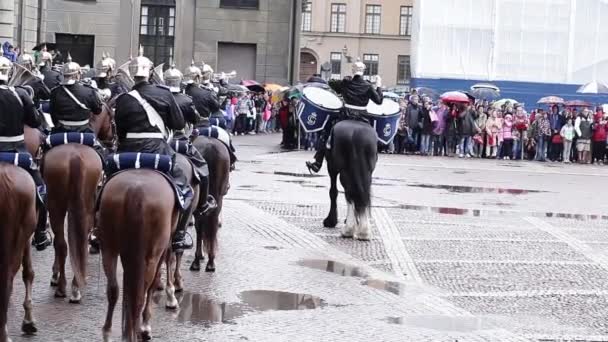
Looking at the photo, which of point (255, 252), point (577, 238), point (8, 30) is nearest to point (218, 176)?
point (255, 252)

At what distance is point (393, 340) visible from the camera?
34.2ft

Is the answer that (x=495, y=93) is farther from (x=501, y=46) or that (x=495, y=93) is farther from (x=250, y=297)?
(x=250, y=297)

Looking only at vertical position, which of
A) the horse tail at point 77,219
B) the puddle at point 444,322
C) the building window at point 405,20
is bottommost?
the puddle at point 444,322

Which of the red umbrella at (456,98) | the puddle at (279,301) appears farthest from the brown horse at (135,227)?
the red umbrella at (456,98)

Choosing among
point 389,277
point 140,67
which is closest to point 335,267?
point 389,277

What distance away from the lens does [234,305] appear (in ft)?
38.4

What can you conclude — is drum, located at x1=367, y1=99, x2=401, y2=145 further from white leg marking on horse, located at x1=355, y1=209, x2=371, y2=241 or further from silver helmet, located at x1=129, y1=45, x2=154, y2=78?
silver helmet, located at x1=129, y1=45, x2=154, y2=78

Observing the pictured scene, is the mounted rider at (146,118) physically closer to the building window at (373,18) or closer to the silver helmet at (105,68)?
the silver helmet at (105,68)

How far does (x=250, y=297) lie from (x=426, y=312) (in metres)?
1.80

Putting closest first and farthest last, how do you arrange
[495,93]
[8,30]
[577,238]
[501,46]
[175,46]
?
[577,238]
[8,30]
[495,93]
[501,46]
[175,46]

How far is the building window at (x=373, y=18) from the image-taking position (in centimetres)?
8825

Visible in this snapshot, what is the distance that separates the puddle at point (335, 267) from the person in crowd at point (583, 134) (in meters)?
25.4

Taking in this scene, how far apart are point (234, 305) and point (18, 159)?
2881 millimetres

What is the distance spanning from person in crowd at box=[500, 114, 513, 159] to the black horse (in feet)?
74.1
